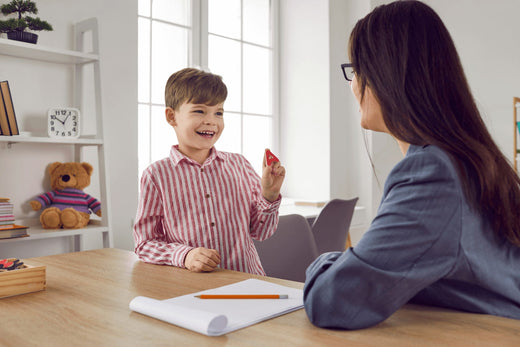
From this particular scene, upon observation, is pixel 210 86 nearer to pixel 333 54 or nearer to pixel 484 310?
pixel 484 310

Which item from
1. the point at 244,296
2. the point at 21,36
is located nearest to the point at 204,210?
the point at 244,296

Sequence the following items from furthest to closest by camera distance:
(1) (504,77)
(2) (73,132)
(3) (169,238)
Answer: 1. (1) (504,77)
2. (2) (73,132)
3. (3) (169,238)

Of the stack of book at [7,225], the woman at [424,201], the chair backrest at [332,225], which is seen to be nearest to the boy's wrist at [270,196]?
the woman at [424,201]

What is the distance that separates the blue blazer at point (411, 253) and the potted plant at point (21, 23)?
199cm

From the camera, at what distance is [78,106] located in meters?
2.60

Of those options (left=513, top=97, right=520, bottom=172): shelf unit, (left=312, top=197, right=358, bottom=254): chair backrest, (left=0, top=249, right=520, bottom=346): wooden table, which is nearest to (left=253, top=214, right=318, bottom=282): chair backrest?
(left=312, top=197, right=358, bottom=254): chair backrest

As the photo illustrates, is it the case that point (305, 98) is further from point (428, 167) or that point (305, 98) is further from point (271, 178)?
point (428, 167)

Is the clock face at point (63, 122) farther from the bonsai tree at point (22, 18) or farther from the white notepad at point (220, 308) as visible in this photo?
the white notepad at point (220, 308)

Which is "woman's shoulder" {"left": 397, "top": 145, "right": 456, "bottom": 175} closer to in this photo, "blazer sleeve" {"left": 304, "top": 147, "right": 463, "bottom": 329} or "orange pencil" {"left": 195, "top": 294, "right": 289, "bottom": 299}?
"blazer sleeve" {"left": 304, "top": 147, "right": 463, "bottom": 329}

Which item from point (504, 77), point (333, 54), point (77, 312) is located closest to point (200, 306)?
point (77, 312)

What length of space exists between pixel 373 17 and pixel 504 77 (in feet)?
11.4

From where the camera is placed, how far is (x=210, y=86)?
59.9 inches

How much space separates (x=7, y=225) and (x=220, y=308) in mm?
1527

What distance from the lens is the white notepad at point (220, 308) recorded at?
2.63 feet
